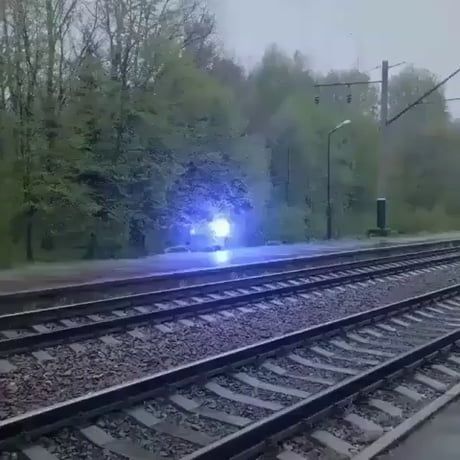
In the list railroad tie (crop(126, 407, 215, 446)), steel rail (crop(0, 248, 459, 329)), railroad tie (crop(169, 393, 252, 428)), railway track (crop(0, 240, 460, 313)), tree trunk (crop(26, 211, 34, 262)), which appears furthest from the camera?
tree trunk (crop(26, 211, 34, 262))

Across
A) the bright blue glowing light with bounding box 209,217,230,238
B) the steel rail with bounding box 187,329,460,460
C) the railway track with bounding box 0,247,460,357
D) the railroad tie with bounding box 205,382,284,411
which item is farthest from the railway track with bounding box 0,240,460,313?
the bright blue glowing light with bounding box 209,217,230,238

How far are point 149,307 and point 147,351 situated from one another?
137 inches

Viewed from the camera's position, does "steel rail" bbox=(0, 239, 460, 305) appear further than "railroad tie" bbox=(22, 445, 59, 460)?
Yes

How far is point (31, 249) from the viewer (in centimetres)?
2288

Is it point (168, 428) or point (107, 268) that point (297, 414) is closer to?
point (168, 428)

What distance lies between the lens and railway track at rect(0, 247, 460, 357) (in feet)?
32.0

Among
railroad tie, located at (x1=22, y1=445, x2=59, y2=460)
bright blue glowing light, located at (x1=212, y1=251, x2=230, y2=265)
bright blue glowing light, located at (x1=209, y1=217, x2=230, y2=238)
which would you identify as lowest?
bright blue glowing light, located at (x1=212, y1=251, x2=230, y2=265)

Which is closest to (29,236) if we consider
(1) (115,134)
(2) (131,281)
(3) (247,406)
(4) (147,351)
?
(1) (115,134)

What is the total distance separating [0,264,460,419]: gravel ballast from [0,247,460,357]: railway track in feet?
0.81

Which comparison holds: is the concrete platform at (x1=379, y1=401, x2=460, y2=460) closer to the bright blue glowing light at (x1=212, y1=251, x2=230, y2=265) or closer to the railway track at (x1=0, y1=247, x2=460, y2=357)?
the railway track at (x1=0, y1=247, x2=460, y2=357)

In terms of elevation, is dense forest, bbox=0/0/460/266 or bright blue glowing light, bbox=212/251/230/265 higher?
dense forest, bbox=0/0/460/266

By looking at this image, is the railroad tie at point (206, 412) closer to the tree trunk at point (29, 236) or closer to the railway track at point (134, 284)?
the railway track at point (134, 284)

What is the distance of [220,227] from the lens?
31250mm

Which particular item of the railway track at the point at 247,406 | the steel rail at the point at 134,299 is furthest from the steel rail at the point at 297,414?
the steel rail at the point at 134,299
